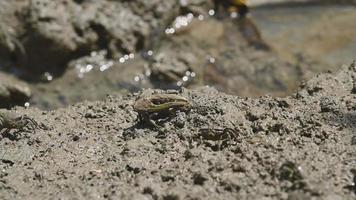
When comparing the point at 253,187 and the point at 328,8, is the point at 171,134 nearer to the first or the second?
the point at 253,187

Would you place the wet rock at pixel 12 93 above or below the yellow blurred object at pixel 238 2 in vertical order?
below

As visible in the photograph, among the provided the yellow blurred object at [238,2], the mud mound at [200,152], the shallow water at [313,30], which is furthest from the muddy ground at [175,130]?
the yellow blurred object at [238,2]

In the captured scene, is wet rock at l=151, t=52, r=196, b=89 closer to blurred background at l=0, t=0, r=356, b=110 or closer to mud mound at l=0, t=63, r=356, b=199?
blurred background at l=0, t=0, r=356, b=110

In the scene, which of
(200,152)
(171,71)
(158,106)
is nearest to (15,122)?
(158,106)

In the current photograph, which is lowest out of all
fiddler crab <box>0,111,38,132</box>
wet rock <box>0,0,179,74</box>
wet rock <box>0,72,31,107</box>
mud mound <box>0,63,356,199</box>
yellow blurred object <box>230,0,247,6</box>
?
mud mound <box>0,63,356,199</box>

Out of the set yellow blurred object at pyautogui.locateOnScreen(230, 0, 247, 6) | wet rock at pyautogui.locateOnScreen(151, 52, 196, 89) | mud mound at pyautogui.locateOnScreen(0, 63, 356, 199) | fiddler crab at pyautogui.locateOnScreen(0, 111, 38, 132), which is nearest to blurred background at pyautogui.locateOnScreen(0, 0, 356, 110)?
wet rock at pyautogui.locateOnScreen(151, 52, 196, 89)

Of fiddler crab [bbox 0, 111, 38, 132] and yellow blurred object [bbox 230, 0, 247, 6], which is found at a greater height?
yellow blurred object [bbox 230, 0, 247, 6]

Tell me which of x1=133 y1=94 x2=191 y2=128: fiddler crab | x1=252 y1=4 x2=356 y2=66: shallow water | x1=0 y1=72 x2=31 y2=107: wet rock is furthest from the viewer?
x1=252 y1=4 x2=356 y2=66: shallow water

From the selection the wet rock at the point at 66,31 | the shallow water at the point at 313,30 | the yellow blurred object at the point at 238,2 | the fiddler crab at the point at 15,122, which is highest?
the yellow blurred object at the point at 238,2

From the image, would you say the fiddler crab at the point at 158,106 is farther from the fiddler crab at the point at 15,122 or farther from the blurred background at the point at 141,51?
the blurred background at the point at 141,51
